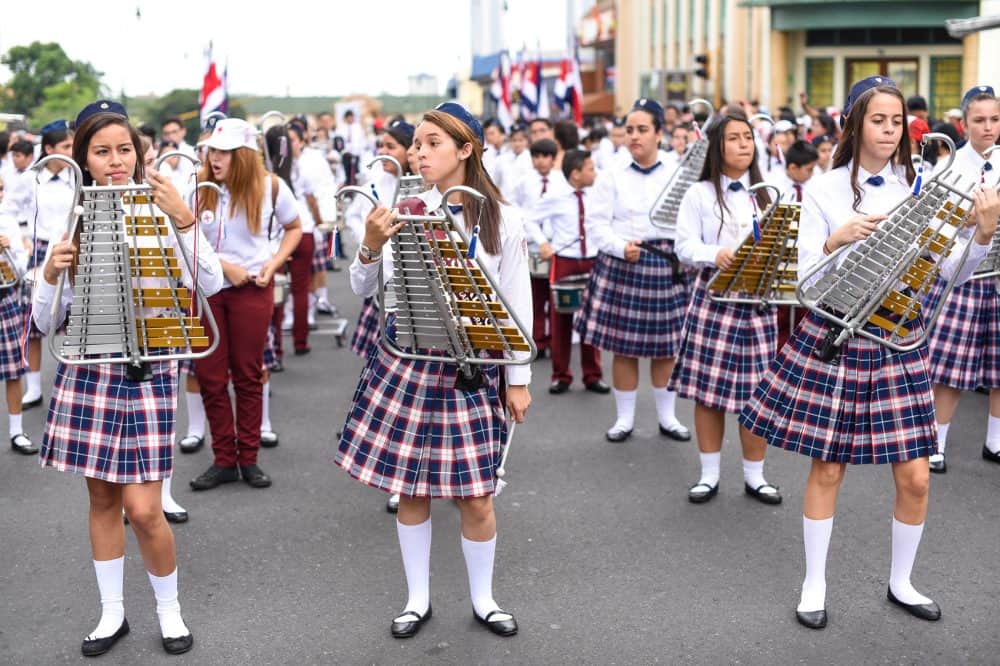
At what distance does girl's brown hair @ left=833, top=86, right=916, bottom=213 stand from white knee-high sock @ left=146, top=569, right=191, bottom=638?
9.48 ft

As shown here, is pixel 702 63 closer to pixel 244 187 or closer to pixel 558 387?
pixel 558 387

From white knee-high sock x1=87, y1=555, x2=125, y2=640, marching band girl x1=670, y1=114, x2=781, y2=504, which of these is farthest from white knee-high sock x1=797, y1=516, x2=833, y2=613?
white knee-high sock x1=87, y1=555, x2=125, y2=640

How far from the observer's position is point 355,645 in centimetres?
448

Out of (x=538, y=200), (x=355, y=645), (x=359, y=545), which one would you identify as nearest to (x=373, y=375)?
(x=355, y=645)

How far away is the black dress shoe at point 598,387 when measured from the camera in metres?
8.95

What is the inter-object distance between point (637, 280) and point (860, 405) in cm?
312

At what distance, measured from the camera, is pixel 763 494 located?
6145 mm

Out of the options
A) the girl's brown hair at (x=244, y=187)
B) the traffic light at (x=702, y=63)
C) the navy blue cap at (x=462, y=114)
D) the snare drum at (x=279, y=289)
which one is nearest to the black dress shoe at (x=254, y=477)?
the girl's brown hair at (x=244, y=187)

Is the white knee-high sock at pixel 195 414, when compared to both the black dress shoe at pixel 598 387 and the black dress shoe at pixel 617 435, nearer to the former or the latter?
the black dress shoe at pixel 617 435

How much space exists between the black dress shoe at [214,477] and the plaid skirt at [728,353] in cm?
248

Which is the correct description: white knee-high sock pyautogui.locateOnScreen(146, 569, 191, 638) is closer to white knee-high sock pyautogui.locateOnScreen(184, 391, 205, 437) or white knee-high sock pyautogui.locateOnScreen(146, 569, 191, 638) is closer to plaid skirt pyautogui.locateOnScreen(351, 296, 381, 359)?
plaid skirt pyautogui.locateOnScreen(351, 296, 381, 359)

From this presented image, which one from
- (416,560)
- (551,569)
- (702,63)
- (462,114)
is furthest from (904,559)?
(702,63)

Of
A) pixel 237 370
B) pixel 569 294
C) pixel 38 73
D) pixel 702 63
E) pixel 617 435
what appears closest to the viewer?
pixel 237 370

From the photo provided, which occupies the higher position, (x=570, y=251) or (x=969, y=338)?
(x=570, y=251)
